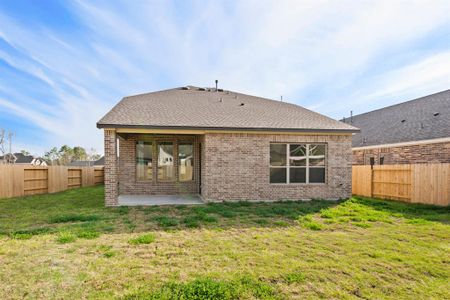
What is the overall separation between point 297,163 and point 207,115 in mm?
4142

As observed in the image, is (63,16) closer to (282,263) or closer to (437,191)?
(282,263)

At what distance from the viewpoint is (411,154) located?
45.1ft

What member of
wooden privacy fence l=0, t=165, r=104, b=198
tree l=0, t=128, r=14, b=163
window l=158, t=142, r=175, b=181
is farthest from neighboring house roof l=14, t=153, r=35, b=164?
window l=158, t=142, r=175, b=181

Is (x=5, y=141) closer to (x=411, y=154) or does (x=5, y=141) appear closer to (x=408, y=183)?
(x=408, y=183)

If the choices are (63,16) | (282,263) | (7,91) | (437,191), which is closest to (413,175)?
(437,191)

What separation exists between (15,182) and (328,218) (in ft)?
44.2

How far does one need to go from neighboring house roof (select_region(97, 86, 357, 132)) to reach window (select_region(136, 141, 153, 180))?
5.92 ft

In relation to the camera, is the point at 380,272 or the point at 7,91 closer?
the point at 380,272

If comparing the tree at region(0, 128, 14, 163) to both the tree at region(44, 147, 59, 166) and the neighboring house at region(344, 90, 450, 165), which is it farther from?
the neighboring house at region(344, 90, 450, 165)

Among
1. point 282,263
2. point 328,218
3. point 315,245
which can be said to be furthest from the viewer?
point 328,218

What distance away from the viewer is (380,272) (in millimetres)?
3645

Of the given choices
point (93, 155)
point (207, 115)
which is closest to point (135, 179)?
point (207, 115)

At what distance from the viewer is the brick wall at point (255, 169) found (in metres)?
9.45

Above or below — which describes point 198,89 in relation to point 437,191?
above
